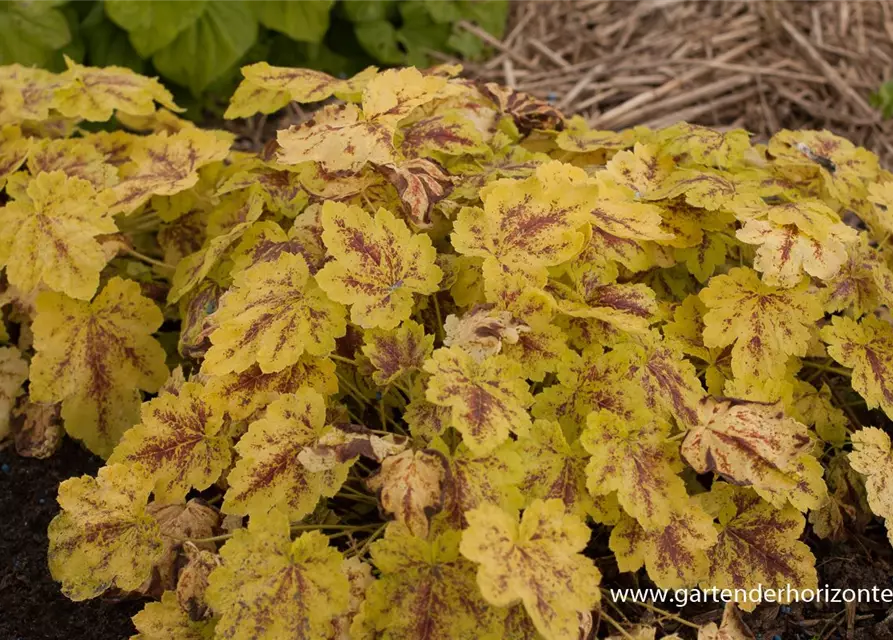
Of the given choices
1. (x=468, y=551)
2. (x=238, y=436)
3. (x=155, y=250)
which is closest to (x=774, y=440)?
(x=468, y=551)

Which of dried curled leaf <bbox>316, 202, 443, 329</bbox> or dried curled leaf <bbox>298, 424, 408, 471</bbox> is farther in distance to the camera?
dried curled leaf <bbox>316, 202, 443, 329</bbox>

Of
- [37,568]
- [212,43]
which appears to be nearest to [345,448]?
[37,568]

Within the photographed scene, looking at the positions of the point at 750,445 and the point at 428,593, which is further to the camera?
the point at 750,445

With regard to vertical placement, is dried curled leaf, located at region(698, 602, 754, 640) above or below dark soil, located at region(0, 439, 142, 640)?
above

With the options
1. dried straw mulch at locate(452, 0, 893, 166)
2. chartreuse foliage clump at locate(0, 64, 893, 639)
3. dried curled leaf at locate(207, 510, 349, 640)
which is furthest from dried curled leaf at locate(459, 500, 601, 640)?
dried straw mulch at locate(452, 0, 893, 166)

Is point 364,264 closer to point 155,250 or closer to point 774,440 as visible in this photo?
point 774,440

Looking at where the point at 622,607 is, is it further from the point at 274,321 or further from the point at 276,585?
the point at 274,321

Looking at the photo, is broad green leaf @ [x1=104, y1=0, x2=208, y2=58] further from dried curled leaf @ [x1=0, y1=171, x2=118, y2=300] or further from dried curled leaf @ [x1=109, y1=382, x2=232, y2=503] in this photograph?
dried curled leaf @ [x1=109, y1=382, x2=232, y2=503]
